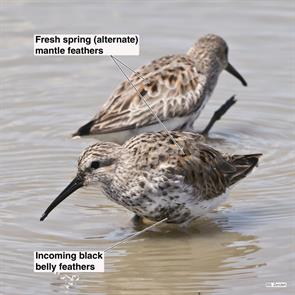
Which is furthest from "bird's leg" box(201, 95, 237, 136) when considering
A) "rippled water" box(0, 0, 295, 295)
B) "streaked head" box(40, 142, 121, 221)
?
"streaked head" box(40, 142, 121, 221)

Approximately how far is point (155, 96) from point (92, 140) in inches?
33.7

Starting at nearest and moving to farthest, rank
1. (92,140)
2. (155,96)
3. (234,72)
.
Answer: (155,96) → (92,140) → (234,72)

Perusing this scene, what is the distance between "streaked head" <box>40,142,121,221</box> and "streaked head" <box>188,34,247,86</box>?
12.0 ft

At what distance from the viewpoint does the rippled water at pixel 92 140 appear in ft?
28.1

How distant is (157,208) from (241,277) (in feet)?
3.43

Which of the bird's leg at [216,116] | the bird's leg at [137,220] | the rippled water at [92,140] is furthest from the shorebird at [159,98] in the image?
the bird's leg at [137,220]

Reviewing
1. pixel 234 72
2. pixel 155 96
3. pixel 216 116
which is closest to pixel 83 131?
pixel 155 96

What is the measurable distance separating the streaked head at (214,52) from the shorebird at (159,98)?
0.06ft

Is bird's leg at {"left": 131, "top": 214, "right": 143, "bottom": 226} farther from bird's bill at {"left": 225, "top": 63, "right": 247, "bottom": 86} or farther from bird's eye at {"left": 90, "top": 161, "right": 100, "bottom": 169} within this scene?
bird's bill at {"left": 225, "top": 63, "right": 247, "bottom": 86}

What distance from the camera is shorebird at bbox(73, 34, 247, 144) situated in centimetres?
1118

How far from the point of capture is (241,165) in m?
9.90

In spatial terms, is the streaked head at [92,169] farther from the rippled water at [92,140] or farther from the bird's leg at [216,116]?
the bird's leg at [216,116]

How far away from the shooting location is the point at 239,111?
1276cm

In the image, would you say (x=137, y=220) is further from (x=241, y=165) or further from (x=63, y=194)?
(x=241, y=165)
